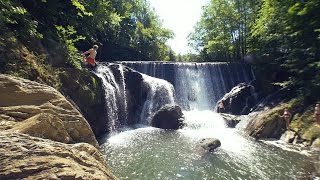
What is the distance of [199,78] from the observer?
3375 cm

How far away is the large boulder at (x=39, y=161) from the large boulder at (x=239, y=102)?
22.9 m

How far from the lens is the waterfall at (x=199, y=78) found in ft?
106

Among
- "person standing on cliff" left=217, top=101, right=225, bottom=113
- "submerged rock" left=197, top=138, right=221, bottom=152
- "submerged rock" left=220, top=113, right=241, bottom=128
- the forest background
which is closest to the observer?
the forest background

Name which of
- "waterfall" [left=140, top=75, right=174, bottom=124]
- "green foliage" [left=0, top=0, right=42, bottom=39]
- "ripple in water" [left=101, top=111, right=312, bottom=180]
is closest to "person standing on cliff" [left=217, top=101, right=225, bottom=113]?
"waterfall" [left=140, top=75, right=174, bottom=124]

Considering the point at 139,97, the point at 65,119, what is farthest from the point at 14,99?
the point at 139,97

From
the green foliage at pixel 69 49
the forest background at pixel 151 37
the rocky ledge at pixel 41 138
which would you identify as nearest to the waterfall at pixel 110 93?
the forest background at pixel 151 37

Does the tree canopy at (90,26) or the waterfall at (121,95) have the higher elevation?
the tree canopy at (90,26)

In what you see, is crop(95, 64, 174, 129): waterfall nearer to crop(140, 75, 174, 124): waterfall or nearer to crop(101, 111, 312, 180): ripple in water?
crop(140, 75, 174, 124): waterfall

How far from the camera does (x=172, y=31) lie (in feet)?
205

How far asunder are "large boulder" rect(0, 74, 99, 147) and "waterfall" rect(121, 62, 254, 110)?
23.1m

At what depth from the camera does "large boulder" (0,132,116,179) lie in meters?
4.68

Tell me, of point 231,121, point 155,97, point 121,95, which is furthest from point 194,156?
point 155,97

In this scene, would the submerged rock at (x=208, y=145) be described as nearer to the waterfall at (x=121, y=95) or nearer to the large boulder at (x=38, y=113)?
the waterfall at (x=121, y=95)

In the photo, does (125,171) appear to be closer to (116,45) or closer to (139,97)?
(139,97)
